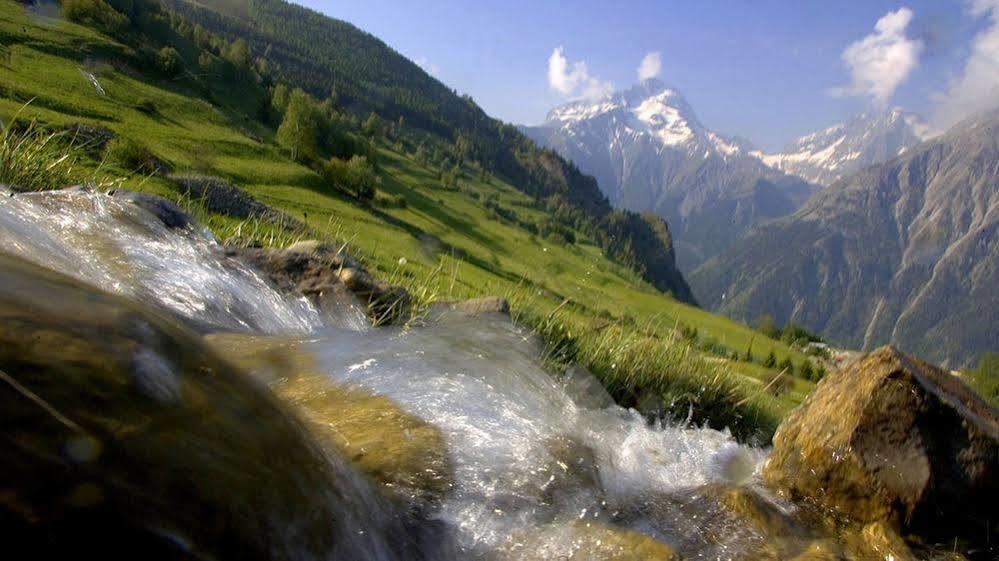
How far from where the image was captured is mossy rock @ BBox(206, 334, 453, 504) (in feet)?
13.5

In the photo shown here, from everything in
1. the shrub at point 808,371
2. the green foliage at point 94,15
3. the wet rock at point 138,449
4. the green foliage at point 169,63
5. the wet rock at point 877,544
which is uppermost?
the green foliage at point 94,15

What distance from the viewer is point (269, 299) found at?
7.35 meters

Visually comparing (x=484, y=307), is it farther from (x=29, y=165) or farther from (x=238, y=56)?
(x=238, y=56)

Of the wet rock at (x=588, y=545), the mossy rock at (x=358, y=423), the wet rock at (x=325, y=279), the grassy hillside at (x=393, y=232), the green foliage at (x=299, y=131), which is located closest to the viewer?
A: the wet rock at (x=588, y=545)

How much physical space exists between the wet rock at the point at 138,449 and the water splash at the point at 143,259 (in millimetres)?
2597

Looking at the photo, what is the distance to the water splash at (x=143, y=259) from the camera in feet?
17.1

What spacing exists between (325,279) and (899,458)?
651 cm

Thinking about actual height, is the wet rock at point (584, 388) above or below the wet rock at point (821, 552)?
below

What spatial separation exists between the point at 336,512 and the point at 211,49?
10154 centimetres

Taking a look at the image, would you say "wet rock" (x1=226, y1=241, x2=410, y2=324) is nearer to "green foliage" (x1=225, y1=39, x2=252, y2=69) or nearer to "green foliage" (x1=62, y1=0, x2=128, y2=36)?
"green foliage" (x1=62, y1=0, x2=128, y2=36)

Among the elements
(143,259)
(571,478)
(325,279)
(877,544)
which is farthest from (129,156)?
(877,544)

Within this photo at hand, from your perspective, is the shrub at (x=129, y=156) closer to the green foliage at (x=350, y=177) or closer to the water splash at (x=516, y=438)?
the water splash at (x=516, y=438)

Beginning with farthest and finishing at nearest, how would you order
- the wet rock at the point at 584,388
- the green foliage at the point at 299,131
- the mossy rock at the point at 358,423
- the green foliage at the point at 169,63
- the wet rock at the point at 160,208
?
the green foliage at the point at 169,63 → the green foliage at the point at 299,131 → the wet rock at the point at 160,208 → the wet rock at the point at 584,388 → the mossy rock at the point at 358,423

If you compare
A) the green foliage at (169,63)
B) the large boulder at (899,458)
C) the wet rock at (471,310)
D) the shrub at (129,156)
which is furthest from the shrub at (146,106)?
the large boulder at (899,458)
